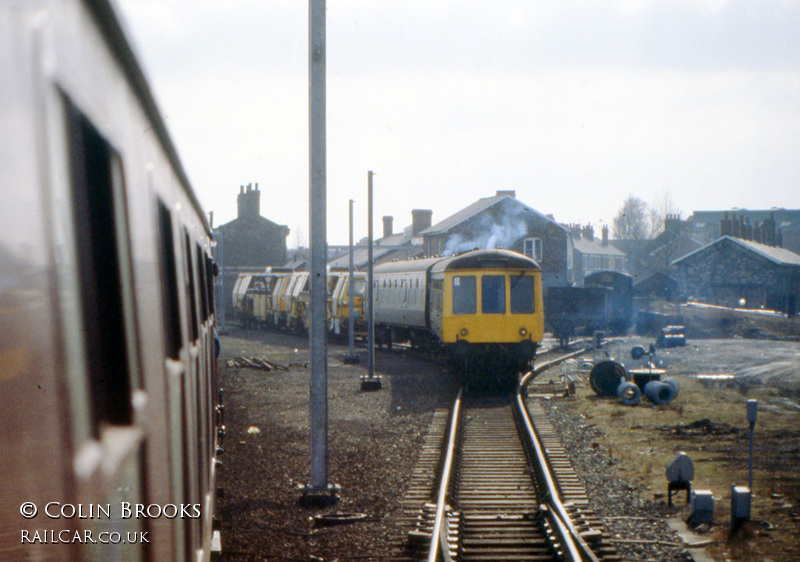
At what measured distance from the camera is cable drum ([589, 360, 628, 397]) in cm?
1719

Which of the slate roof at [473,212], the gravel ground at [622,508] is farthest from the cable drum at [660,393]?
the slate roof at [473,212]

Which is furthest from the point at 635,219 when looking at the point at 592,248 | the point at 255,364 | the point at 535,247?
the point at 255,364

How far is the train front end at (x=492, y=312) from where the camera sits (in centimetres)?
1783

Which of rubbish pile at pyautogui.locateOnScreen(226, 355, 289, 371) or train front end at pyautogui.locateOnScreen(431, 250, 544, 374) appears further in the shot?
rubbish pile at pyautogui.locateOnScreen(226, 355, 289, 371)

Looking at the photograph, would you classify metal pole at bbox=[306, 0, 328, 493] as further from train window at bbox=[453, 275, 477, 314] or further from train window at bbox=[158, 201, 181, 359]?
train window at bbox=[453, 275, 477, 314]

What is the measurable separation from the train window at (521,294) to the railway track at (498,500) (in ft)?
16.3

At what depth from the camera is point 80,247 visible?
1.52m

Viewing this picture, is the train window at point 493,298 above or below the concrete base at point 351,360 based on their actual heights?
above

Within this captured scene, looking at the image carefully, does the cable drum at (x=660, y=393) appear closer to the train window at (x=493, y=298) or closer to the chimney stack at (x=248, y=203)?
the train window at (x=493, y=298)

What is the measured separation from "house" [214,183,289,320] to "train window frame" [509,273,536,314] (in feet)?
141

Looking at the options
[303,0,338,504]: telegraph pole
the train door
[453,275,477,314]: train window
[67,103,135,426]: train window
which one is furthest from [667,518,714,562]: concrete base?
[453,275,477,314]: train window

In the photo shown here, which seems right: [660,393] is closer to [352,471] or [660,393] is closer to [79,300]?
[352,471]

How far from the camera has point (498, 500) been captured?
28.2 feet

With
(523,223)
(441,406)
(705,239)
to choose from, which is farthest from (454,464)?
(705,239)
